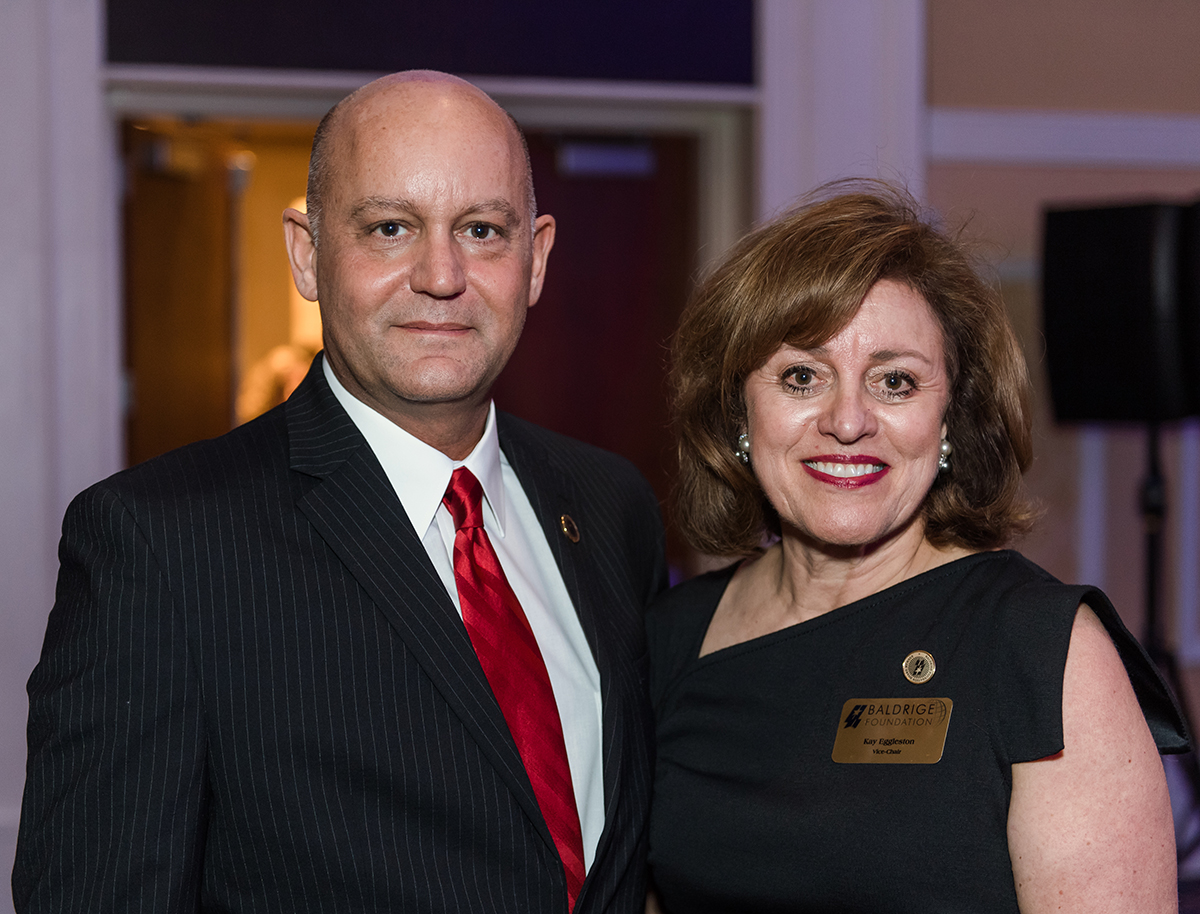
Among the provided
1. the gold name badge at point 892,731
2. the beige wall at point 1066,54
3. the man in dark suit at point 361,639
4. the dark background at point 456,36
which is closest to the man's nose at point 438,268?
the man in dark suit at point 361,639

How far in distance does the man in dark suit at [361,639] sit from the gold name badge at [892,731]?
330 millimetres

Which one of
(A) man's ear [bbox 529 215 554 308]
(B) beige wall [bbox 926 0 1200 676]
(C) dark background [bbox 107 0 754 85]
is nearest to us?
(A) man's ear [bbox 529 215 554 308]

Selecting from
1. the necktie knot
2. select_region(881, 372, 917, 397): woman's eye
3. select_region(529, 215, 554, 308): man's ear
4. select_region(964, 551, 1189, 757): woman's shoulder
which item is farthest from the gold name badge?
select_region(529, 215, 554, 308): man's ear

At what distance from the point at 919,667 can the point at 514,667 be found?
1.89ft

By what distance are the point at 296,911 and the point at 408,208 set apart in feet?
3.05

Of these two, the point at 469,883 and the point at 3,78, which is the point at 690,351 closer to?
the point at 469,883

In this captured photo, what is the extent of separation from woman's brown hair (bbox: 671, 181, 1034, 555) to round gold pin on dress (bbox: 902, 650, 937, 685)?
0.24 metres

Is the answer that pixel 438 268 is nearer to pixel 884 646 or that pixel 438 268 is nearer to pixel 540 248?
pixel 540 248

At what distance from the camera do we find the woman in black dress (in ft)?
4.67

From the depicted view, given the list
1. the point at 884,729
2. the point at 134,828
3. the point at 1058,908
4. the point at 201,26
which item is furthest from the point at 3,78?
the point at 1058,908

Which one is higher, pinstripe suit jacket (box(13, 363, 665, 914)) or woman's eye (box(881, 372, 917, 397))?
woman's eye (box(881, 372, 917, 397))

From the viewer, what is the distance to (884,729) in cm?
157

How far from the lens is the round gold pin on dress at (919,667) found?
1.57 meters

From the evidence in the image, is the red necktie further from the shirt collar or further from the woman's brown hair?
the woman's brown hair
